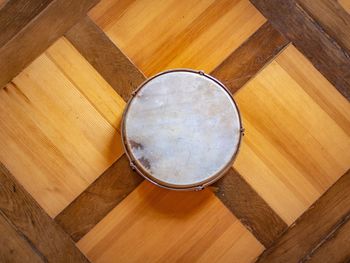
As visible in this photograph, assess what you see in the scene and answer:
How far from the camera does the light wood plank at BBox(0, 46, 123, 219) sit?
132cm

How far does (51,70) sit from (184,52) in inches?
17.8

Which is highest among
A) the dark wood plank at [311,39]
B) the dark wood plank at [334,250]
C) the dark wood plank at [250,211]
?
the dark wood plank at [311,39]

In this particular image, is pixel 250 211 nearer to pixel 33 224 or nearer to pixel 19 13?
pixel 33 224

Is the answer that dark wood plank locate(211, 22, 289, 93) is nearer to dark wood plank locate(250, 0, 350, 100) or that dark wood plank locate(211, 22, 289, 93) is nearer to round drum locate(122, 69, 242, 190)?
dark wood plank locate(250, 0, 350, 100)

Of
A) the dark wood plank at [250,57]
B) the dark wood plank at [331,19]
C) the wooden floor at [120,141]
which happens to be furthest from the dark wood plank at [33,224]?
the dark wood plank at [331,19]

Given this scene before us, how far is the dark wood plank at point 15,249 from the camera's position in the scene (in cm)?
131

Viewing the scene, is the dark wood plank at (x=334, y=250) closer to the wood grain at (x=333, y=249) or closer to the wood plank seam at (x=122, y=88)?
the wood grain at (x=333, y=249)

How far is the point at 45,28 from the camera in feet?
4.45

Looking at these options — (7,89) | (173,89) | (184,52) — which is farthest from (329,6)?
(7,89)

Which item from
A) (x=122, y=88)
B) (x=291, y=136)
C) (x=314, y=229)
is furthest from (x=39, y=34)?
(x=314, y=229)

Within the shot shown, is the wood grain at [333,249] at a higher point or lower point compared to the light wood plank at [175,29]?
lower

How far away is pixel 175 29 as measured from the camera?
1368 mm

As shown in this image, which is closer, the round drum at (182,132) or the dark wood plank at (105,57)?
the round drum at (182,132)

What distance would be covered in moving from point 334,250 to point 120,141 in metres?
0.80
